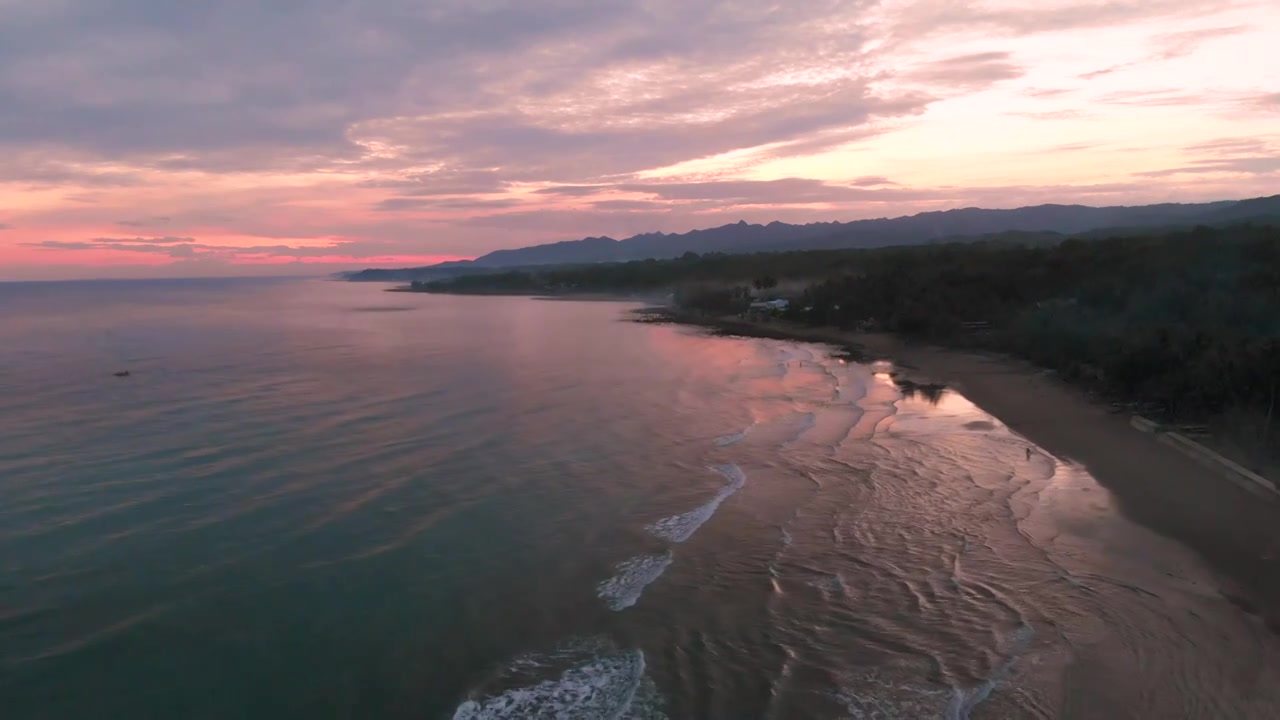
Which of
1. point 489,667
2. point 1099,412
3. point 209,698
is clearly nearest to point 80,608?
point 209,698

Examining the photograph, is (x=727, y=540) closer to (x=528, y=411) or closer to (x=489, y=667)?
(x=489, y=667)

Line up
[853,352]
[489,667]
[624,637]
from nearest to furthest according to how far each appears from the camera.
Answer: [489,667] → [624,637] → [853,352]

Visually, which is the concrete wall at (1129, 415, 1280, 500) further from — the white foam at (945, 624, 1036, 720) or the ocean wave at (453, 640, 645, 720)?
the ocean wave at (453, 640, 645, 720)

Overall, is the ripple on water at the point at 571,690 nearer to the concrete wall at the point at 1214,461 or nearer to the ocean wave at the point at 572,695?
the ocean wave at the point at 572,695

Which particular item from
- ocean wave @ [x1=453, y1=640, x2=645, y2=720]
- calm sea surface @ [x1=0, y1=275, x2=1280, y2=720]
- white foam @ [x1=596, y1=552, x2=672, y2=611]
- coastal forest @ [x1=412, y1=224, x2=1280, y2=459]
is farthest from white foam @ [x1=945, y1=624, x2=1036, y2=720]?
coastal forest @ [x1=412, y1=224, x2=1280, y2=459]

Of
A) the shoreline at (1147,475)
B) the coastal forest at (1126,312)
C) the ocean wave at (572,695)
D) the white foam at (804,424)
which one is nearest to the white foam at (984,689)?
the shoreline at (1147,475)

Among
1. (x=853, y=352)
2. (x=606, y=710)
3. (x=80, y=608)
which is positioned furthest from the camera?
(x=853, y=352)
